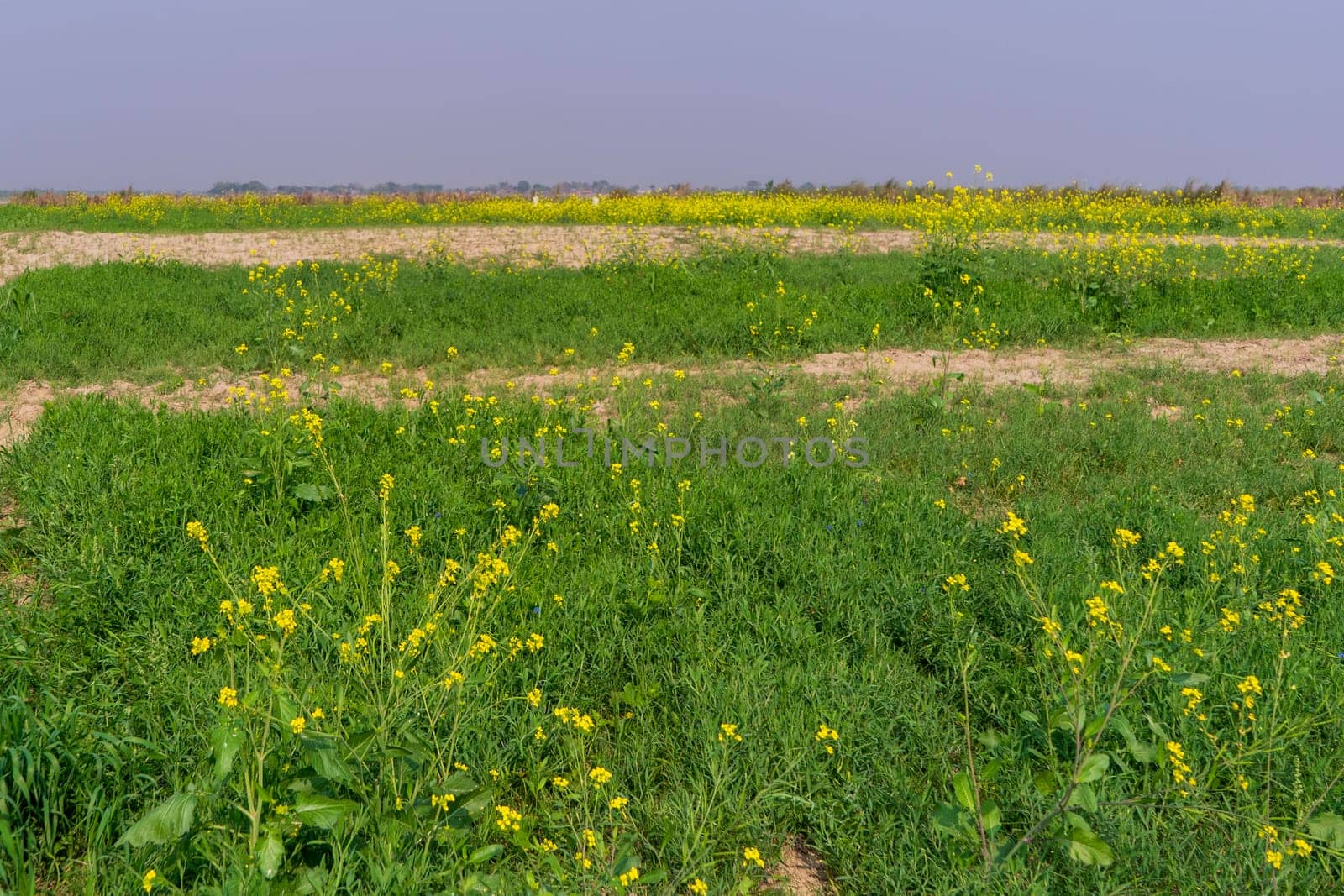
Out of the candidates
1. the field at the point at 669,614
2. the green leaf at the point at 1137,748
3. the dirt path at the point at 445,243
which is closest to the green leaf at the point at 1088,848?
the field at the point at 669,614

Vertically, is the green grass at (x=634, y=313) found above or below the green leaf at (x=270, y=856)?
above

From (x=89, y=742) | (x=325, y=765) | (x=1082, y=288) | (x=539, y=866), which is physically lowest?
(x=539, y=866)

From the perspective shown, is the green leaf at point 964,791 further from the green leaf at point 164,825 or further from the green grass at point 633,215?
the green grass at point 633,215

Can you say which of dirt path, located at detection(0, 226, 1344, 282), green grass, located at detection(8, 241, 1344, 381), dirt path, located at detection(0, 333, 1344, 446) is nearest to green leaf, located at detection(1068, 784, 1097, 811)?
dirt path, located at detection(0, 333, 1344, 446)

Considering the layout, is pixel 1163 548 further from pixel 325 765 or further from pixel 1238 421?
pixel 325 765

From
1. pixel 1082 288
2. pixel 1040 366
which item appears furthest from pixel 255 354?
pixel 1082 288

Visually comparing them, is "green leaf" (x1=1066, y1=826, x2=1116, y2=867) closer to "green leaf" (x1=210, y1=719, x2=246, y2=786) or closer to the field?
the field

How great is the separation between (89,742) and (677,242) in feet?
41.5

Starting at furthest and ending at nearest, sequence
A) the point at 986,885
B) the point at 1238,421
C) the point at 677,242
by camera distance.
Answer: the point at 677,242 → the point at 1238,421 → the point at 986,885

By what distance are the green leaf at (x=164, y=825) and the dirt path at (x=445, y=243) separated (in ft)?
34.8

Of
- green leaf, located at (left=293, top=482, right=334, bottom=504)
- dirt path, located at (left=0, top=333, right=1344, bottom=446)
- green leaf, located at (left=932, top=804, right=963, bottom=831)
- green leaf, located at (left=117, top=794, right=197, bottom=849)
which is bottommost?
green leaf, located at (left=932, top=804, right=963, bottom=831)

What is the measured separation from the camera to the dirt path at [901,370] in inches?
261

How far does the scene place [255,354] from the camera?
7625mm

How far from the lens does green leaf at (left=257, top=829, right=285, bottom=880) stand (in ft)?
6.13
